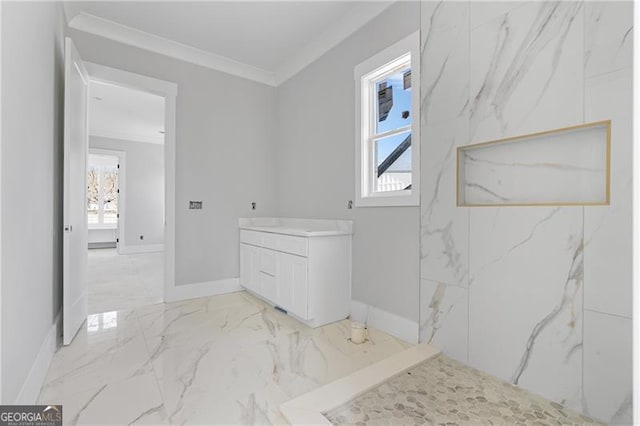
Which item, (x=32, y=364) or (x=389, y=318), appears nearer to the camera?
(x=32, y=364)

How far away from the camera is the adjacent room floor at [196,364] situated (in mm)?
1491

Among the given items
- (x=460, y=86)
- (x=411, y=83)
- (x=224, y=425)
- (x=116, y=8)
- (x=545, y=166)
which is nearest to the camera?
(x=224, y=425)

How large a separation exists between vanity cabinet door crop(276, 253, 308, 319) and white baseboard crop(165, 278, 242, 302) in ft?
3.32

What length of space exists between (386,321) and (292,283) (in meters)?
0.86

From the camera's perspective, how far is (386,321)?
2480 mm

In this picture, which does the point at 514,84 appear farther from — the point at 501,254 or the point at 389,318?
the point at 389,318

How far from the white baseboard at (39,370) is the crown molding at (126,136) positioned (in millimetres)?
5863

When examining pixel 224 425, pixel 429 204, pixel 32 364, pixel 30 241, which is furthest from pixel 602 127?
pixel 32 364

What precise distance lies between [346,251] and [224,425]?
5.57 feet

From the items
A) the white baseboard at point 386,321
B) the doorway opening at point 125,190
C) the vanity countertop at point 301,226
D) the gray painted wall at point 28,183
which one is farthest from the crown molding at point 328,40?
the white baseboard at point 386,321

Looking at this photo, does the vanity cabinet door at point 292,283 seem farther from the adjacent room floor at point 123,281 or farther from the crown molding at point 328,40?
the crown molding at point 328,40

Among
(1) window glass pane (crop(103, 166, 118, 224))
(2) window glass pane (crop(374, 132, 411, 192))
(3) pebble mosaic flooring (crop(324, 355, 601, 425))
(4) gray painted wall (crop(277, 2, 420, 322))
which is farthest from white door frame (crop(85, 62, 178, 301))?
(1) window glass pane (crop(103, 166, 118, 224))

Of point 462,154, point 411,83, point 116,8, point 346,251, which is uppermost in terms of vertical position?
point 116,8

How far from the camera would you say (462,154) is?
2029 mm
